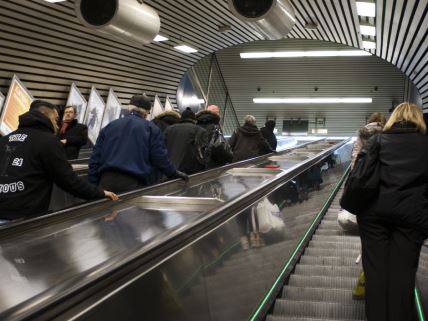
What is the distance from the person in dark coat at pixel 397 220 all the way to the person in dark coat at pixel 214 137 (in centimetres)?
269

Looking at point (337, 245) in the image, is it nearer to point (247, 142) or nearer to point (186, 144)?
point (186, 144)

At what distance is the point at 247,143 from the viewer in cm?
750

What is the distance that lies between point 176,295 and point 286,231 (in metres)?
2.23

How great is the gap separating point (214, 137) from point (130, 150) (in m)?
1.84

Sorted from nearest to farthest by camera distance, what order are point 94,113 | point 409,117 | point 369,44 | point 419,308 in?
1. point 409,117
2. point 419,308
3. point 94,113
4. point 369,44

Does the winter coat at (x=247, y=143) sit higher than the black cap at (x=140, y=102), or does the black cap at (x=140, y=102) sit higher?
the black cap at (x=140, y=102)

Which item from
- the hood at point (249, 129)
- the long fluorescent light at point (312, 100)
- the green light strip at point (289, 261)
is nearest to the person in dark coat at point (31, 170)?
the green light strip at point (289, 261)

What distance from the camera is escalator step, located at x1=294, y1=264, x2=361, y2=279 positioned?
13.6ft

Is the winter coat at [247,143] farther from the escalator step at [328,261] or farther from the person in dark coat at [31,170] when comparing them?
the person in dark coat at [31,170]

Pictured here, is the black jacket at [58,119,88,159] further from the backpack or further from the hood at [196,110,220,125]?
the backpack

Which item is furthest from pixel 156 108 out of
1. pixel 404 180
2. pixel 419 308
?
pixel 404 180

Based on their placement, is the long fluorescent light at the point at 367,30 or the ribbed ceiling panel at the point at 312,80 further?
the ribbed ceiling panel at the point at 312,80

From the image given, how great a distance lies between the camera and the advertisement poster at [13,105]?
26.7 ft

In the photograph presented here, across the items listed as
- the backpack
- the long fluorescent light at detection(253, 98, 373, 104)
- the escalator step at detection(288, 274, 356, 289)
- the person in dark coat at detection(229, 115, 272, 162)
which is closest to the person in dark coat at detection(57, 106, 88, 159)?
the backpack
